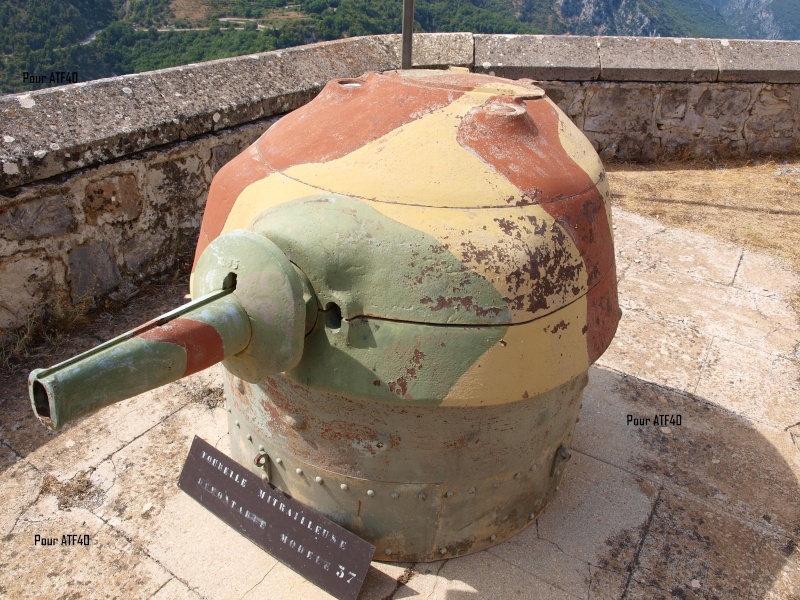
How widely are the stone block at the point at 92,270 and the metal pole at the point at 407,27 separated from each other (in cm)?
209

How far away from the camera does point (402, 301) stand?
1.94 metres

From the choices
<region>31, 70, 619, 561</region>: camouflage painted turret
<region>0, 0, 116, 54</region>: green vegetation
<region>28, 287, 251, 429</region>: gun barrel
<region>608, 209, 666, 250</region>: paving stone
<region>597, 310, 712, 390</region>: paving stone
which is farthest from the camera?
<region>0, 0, 116, 54</region>: green vegetation

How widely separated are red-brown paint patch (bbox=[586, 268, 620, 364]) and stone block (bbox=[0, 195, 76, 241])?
9.38 feet

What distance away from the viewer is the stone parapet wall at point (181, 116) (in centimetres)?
349

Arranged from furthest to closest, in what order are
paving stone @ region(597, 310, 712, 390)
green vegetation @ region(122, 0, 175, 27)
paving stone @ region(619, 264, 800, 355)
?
1. green vegetation @ region(122, 0, 175, 27)
2. paving stone @ region(619, 264, 800, 355)
3. paving stone @ region(597, 310, 712, 390)

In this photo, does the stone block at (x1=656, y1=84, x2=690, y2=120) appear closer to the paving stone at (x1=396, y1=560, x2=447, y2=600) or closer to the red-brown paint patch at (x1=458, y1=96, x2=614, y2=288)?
the red-brown paint patch at (x1=458, y1=96, x2=614, y2=288)

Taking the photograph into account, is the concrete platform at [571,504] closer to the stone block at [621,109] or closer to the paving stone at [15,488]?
the paving stone at [15,488]

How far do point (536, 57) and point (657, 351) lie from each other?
342 centimetres

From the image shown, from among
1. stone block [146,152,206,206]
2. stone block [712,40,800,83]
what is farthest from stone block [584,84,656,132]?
stone block [146,152,206,206]

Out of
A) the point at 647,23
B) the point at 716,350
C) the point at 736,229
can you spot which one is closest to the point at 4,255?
the point at 716,350

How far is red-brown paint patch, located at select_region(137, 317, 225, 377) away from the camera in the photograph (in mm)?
1740

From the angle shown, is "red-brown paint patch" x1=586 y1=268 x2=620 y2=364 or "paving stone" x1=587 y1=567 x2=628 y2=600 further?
"paving stone" x1=587 y1=567 x2=628 y2=600

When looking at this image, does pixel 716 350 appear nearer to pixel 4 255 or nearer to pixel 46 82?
pixel 4 255

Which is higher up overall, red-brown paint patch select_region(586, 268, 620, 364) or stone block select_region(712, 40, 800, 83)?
stone block select_region(712, 40, 800, 83)
